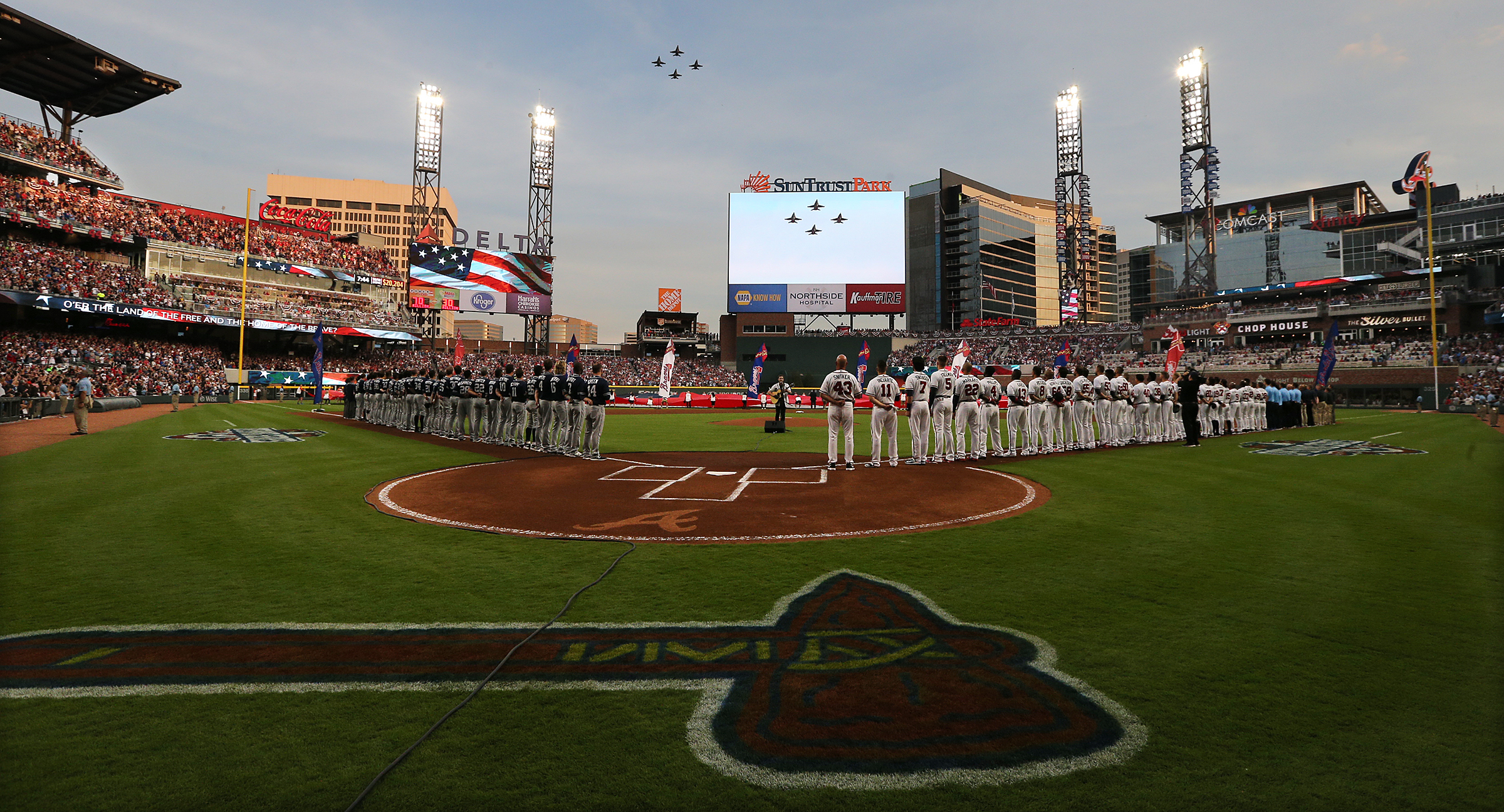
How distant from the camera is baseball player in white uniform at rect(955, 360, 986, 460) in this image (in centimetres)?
1529

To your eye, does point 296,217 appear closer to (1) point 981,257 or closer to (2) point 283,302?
(2) point 283,302

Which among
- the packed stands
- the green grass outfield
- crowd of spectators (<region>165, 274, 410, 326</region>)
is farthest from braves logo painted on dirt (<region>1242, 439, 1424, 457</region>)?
crowd of spectators (<region>165, 274, 410, 326</region>)

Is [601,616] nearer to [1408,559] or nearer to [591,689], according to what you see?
[591,689]

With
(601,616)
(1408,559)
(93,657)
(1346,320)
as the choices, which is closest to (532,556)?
(601,616)

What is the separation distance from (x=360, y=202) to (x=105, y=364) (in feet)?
493

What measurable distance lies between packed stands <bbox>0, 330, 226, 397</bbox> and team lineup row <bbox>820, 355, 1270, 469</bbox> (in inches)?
1505

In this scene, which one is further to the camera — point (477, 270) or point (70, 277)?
point (477, 270)

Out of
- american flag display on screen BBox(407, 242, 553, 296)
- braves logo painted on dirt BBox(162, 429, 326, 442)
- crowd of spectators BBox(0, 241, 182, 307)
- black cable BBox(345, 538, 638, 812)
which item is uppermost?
american flag display on screen BBox(407, 242, 553, 296)

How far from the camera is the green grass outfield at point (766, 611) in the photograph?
8.93ft

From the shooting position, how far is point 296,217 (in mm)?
64188

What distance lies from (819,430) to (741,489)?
48.5 feet

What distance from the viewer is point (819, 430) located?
25438 millimetres

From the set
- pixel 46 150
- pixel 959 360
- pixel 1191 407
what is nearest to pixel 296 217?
pixel 46 150

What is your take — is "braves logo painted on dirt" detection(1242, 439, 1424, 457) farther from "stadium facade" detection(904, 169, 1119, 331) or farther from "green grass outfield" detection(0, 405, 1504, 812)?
"stadium facade" detection(904, 169, 1119, 331)
